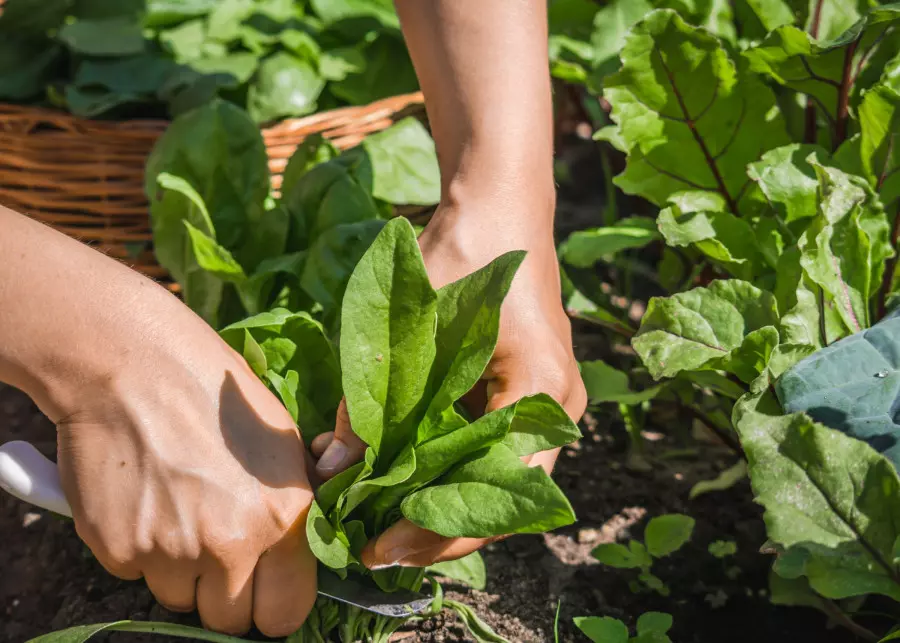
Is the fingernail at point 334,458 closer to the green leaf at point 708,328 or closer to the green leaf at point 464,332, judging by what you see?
the green leaf at point 464,332

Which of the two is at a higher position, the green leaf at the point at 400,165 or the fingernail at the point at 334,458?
the green leaf at the point at 400,165

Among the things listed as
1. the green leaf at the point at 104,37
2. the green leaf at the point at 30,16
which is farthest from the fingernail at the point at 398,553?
the green leaf at the point at 30,16

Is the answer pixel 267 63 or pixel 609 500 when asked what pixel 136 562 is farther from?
pixel 267 63

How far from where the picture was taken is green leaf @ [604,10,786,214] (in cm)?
116

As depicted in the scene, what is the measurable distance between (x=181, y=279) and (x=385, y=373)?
0.50 m

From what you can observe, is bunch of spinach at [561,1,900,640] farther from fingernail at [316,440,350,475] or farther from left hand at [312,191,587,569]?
fingernail at [316,440,350,475]

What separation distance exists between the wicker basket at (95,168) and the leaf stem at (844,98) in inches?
28.2

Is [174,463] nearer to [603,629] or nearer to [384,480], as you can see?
[384,480]

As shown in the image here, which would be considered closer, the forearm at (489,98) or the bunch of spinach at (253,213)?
the forearm at (489,98)

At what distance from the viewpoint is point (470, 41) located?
1.03 metres

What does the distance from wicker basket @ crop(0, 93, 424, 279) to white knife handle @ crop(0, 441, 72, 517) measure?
65 centimetres

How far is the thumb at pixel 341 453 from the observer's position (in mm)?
884

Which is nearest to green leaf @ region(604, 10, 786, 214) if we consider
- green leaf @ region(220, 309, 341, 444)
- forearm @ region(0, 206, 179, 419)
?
green leaf @ region(220, 309, 341, 444)

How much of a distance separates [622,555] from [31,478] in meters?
0.68
